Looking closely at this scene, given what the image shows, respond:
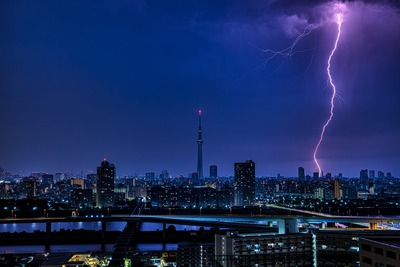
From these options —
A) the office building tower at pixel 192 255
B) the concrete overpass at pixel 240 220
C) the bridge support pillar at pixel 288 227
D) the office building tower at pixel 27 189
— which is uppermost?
the office building tower at pixel 27 189

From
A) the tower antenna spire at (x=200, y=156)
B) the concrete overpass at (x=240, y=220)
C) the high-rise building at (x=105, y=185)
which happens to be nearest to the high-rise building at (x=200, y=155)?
the tower antenna spire at (x=200, y=156)

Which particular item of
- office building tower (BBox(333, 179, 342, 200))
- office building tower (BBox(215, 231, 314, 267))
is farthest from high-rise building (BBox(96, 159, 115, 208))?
office building tower (BBox(215, 231, 314, 267))

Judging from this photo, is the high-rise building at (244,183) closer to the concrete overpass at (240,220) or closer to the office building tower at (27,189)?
the concrete overpass at (240,220)

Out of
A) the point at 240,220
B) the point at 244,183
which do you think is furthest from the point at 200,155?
the point at 240,220

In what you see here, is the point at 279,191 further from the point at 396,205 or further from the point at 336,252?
the point at 336,252

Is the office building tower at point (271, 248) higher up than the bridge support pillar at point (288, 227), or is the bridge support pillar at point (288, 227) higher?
the bridge support pillar at point (288, 227)

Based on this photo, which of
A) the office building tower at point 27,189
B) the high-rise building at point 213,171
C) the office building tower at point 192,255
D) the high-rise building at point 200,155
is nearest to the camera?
the office building tower at point 192,255

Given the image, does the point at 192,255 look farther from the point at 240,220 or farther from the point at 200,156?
the point at 200,156
